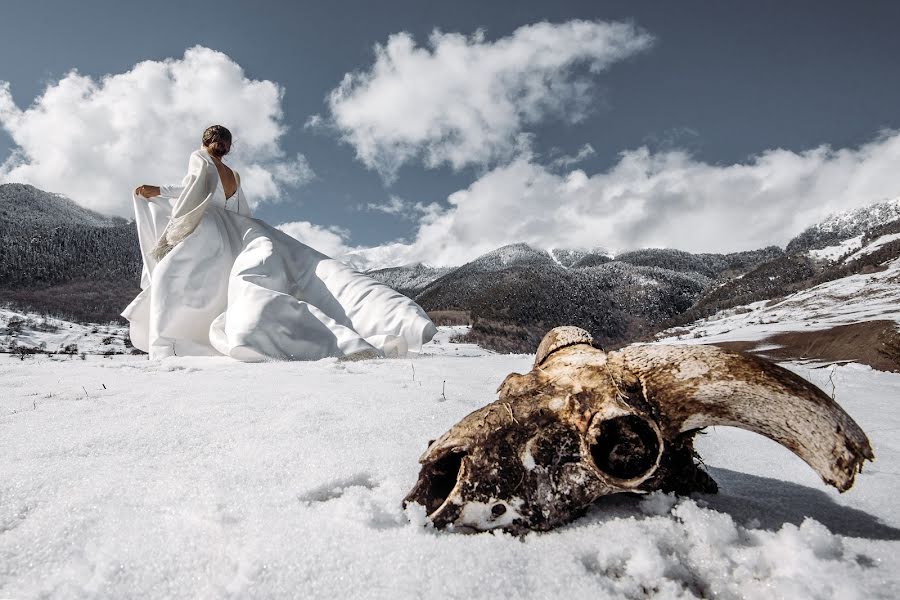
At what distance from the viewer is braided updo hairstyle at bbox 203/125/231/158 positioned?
6621 mm

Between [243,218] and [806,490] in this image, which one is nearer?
[806,490]

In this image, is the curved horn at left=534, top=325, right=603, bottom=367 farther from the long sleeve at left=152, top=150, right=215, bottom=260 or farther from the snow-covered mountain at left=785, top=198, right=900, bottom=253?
the snow-covered mountain at left=785, top=198, right=900, bottom=253

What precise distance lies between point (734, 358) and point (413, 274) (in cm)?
19345

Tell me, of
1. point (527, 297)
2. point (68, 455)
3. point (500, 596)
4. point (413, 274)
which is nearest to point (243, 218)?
point (68, 455)

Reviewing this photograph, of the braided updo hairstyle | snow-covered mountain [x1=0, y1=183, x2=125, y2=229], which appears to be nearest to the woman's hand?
the braided updo hairstyle

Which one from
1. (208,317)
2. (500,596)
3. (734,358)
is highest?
(208,317)

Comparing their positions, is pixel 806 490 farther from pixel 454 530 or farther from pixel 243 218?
pixel 243 218

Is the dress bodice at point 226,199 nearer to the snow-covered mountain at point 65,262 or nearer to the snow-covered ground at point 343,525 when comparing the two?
the snow-covered ground at point 343,525

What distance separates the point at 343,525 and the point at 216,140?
712 centimetres

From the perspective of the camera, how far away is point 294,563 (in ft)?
3.56

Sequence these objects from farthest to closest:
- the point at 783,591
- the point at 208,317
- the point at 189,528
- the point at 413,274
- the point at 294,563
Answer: the point at 413,274 < the point at 208,317 < the point at 189,528 < the point at 294,563 < the point at 783,591

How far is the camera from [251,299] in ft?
17.5

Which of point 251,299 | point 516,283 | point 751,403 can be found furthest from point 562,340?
point 516,283

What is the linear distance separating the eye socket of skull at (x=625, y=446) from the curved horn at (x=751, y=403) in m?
0.12
